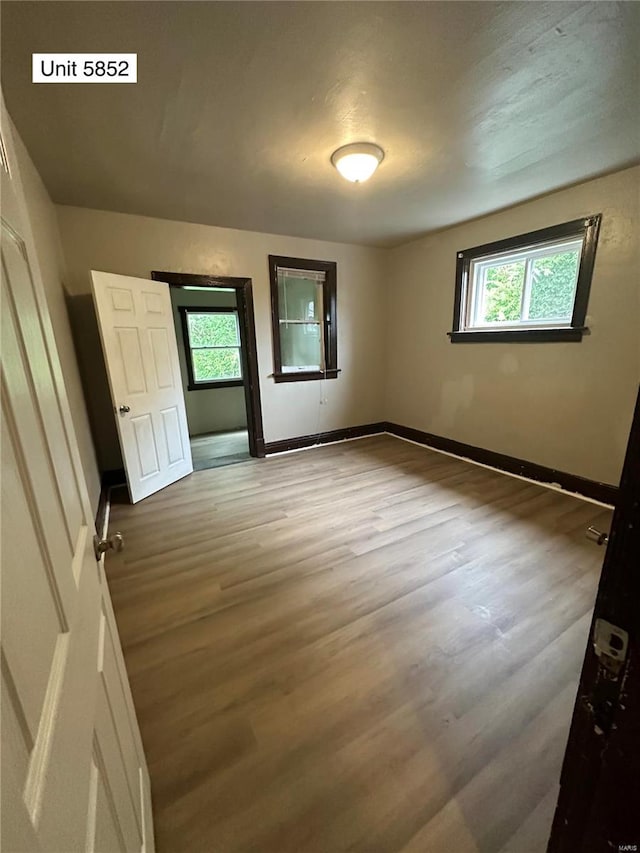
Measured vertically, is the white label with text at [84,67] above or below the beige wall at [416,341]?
above

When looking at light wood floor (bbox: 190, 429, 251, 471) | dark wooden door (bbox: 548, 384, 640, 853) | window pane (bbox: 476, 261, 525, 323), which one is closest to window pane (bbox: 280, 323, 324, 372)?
light wood floor (bbox: 190, 429, 251, 471)

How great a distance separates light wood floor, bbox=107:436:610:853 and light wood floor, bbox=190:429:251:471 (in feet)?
4.00

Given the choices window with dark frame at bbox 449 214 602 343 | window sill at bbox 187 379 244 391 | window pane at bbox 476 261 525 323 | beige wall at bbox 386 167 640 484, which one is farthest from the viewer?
window sill at bbox 187 379 244 391

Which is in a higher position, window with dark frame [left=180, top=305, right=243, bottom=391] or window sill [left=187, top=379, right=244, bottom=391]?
window with dark frame [left=180, top=305, right=243, bottom=391]

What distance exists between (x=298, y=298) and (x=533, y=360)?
266 centimetres

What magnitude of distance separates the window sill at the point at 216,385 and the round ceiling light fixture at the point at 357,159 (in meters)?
3.70

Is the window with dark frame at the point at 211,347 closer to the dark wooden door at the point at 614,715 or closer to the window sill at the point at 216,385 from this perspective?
the window sill at the point at 216,385

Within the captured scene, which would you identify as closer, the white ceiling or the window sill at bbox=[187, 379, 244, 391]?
the white ceiling

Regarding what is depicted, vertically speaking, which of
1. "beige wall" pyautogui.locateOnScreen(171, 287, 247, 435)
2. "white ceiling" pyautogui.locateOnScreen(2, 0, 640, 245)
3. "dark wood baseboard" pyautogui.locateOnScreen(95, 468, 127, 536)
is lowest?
"dark wood baseboard" pyautogui.locateOnScreen(95, 468, 127, 536)

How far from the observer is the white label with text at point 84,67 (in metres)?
1.43

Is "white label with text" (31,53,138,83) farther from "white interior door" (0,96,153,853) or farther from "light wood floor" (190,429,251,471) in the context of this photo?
"light wood floor" (190,429,251,471)

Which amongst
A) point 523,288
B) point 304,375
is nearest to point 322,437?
Result: point 304,375

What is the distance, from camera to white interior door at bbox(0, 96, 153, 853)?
0.36 m

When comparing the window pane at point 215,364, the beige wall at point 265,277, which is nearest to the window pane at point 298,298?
the beige wall at point 265,277
